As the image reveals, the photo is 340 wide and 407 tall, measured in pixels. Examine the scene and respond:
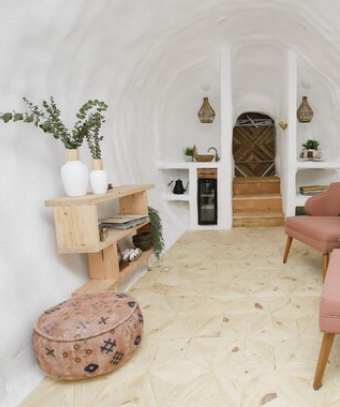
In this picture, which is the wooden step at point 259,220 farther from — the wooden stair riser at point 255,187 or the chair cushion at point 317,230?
the chair cushion at point 317,230

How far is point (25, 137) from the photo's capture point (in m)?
1.93

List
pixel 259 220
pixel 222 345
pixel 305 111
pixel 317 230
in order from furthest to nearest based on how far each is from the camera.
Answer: pixel 305 111 → pixel 259 220 → pixel 317 230 → pixel 222 345

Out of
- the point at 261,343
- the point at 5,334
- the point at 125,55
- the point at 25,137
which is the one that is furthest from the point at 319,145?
the point at 5,334

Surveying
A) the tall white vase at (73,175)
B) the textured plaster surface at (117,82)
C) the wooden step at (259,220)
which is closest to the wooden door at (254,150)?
the textured plaster surface at (117,82)

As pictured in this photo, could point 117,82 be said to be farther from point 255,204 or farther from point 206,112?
point 255,204

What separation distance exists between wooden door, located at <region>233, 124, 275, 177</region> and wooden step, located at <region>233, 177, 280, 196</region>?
3.36 feet

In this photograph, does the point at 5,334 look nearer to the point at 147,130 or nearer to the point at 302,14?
the point at 147,130

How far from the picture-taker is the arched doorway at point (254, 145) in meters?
6.50

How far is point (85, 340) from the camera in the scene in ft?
4.99

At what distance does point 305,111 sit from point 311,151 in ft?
2.34

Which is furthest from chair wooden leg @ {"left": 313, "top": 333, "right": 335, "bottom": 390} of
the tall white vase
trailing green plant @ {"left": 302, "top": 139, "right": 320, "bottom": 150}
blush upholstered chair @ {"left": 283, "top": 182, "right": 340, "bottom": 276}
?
trailing green plant @ {"left": 302, "top": 139, "right": 320, "bottom": 150}

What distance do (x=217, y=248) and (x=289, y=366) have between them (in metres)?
2.26

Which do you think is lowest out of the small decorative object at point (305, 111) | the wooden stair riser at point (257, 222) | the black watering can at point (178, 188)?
the wooden stair riser at point (257, 222)

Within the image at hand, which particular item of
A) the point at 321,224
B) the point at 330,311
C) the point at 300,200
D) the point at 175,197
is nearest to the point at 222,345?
the point at 330,311
